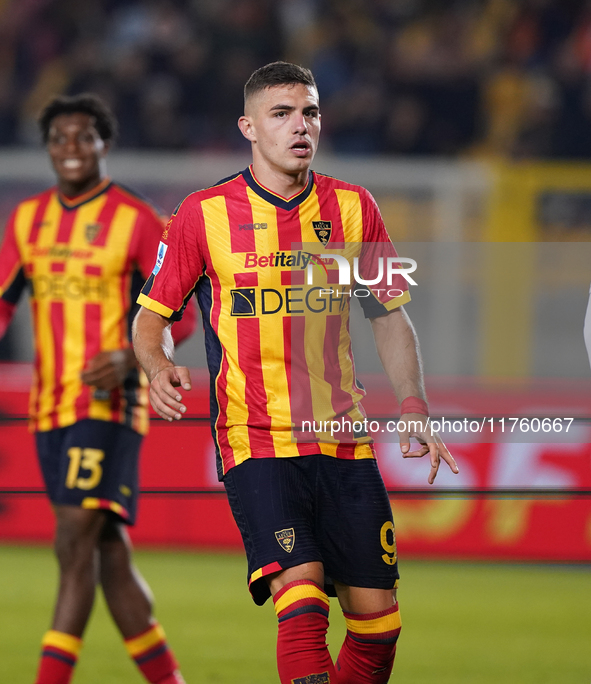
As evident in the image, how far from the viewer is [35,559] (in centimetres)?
691

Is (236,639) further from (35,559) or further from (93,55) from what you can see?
(93,55)

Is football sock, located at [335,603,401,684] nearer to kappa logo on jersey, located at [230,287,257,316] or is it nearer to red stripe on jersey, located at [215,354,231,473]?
red stripe on jersey, located at [215,354,231,473]

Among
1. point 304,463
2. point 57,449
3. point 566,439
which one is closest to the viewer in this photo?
point 304,463

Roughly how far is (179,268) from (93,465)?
1.21m

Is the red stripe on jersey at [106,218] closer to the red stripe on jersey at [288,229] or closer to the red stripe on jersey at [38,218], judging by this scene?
the red stripe on jersey at [38,218]

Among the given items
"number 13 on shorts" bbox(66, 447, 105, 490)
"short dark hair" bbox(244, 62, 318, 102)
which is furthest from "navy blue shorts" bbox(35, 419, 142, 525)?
"short dark hair" bbox(244, 62, 318, 102)

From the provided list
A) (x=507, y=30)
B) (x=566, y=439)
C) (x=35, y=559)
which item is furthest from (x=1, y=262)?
(x=507, y=30)

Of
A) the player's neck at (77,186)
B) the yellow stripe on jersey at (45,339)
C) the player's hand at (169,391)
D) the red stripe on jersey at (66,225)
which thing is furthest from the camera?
the player's neck at (77,186)

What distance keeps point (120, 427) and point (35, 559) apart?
3005 millimetres

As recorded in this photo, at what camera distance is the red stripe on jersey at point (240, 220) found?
3.20 m

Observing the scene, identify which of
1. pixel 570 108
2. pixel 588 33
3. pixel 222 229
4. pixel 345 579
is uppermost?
pixel 588 33

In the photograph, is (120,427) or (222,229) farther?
(120,427)

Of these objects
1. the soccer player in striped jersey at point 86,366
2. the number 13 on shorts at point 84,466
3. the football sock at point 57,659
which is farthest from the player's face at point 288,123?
the football sock at point 57,659

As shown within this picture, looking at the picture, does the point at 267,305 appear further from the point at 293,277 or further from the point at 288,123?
the point at 288,123
